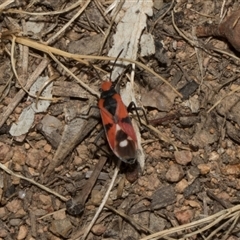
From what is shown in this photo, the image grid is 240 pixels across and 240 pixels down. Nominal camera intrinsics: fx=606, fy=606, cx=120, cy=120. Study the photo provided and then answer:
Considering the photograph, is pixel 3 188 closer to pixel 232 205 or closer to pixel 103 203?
pixel 103 203

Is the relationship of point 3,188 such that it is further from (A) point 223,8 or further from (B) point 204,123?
(A) point 223,8

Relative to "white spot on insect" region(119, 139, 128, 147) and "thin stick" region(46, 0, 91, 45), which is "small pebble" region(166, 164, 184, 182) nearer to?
"white spot on insect" region(119, 139, 128, 147)

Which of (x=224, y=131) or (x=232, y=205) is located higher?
(x=224, y=131)

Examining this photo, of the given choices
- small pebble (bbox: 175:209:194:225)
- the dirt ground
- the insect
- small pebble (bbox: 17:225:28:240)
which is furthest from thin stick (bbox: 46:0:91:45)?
small pebble (bbox: 175:209:194:225)

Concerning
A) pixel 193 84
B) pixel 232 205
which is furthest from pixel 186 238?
pixel 193 84

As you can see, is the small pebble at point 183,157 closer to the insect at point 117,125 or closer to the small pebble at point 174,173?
the small pebble at point 174,173

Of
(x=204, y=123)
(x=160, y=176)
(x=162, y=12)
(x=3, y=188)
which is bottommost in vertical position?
(x=3, y=188)

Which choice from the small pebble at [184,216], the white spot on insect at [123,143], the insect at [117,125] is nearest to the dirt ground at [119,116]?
the small pebble at [184,216]
